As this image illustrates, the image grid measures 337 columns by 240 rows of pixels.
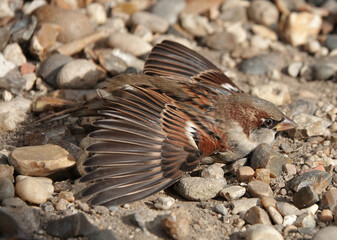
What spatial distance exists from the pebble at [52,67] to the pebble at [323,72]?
306 cm

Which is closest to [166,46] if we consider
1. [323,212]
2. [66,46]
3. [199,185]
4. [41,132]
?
[66,46]

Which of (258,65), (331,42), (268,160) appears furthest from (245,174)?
(331,42)

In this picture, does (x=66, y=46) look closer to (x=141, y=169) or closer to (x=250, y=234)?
(x=141, y=169)

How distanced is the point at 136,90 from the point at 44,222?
1.51 meters

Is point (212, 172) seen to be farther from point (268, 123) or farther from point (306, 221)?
point (306, 221)

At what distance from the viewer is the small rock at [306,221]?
4.45 metres

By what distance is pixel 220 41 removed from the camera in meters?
7.76

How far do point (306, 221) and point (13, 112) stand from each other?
3115 millimetres

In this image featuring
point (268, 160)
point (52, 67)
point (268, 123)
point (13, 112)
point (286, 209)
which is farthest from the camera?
point (52, 67)

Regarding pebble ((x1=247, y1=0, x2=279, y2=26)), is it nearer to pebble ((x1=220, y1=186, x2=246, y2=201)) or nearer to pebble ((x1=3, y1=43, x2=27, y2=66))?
pebble ((x1=3, y1=43, x2=27, y2=66))

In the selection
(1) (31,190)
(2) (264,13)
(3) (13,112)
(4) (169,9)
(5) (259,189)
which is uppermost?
(2) (264,13)

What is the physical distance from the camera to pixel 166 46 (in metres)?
6.37

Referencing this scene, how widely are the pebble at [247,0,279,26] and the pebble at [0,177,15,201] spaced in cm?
501

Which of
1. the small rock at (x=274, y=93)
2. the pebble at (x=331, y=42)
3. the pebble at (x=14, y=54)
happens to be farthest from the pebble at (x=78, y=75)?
the pebble at (x=331, y=42)
